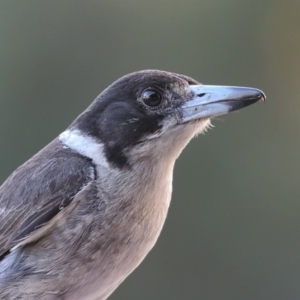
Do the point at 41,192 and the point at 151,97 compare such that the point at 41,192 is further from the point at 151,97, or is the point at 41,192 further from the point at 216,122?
the point at 216,122

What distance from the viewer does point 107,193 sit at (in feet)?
5.10

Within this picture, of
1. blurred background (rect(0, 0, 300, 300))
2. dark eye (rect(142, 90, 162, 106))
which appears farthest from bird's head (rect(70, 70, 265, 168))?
blurred background (rect(0, 0, 300, 300))

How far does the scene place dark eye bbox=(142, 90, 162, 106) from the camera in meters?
1.58

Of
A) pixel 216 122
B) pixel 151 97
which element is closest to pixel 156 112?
pixel 151 97

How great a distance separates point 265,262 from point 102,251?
2.36 metres

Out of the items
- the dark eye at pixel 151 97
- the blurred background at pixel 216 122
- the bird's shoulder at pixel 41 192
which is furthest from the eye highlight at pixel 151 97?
the blurred background at pixel 216 122

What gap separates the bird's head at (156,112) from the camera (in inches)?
60.6

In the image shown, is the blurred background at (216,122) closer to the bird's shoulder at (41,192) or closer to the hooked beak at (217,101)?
the bird's shoulder at (41,192)

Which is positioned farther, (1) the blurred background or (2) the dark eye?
(1) the blurred background

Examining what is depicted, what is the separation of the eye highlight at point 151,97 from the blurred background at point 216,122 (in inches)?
81.8

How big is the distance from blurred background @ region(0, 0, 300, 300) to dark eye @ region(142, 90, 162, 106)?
2.08 metres

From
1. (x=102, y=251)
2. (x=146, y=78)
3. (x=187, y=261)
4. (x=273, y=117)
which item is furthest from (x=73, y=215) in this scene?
(x=273, y=117)

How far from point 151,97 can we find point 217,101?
184mm

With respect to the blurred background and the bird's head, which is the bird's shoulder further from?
the blurred background
